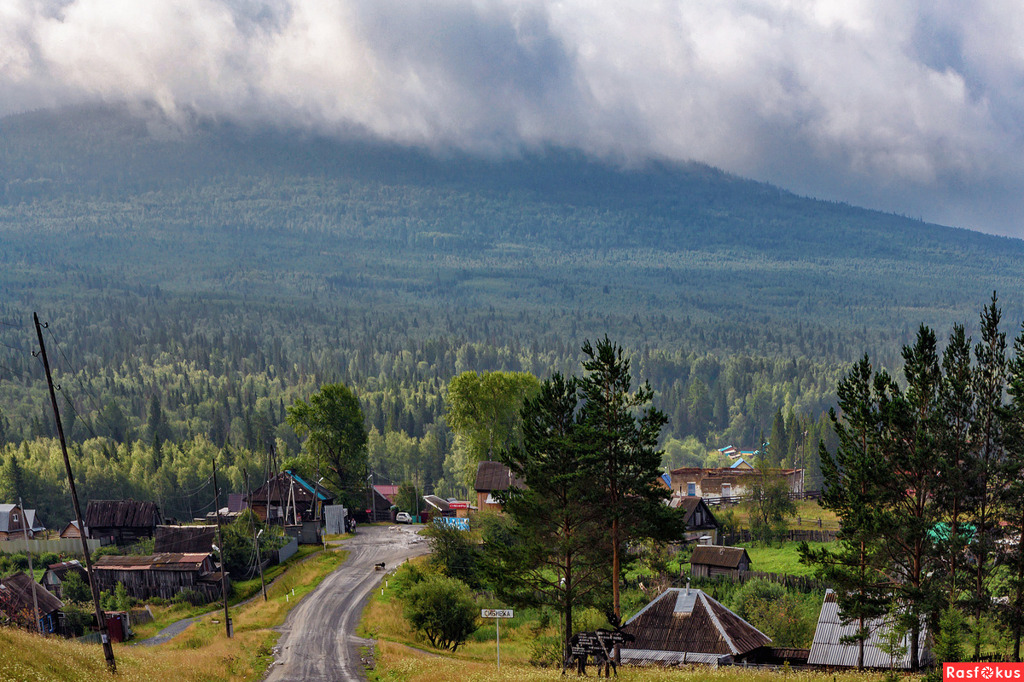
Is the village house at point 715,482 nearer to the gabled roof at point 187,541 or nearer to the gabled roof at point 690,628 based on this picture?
the gabled roof at point 187,541

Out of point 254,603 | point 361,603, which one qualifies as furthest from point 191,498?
point 361,603

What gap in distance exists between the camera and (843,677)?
1427 inches

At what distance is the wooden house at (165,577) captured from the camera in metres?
70.3

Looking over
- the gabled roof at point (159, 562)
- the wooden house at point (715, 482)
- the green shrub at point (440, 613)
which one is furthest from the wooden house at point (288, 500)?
the wooden house at point (715, 482)

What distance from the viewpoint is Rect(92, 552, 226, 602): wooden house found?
70.3 m

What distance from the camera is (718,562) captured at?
72250 millimetres

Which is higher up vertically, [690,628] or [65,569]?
[690,628]

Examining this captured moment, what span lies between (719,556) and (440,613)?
29.0 m

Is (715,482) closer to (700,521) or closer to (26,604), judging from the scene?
(700,521)

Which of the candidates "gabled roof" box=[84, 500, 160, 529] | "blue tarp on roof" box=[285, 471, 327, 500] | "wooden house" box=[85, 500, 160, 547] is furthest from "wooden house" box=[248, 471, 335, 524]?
"wooden house" box=[85, 500, 160, 547]

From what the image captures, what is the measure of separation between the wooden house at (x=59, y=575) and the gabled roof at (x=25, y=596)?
35.5 feet

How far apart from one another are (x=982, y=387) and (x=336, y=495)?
208 ft

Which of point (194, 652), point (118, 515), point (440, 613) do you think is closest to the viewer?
point (194, 652)

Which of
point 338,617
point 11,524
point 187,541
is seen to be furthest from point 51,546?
point 338,617
